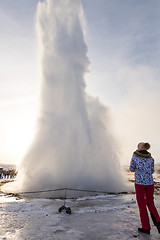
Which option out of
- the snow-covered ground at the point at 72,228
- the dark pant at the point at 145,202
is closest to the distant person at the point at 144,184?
the dark pant at the point at 145,202

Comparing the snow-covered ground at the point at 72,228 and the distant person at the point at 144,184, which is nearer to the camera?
the snow-covered ground at the point at 72,228

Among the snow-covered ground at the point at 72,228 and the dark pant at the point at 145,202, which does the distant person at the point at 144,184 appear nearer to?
the dark pant at the point at 145,202

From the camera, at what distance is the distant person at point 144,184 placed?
3.61 metres

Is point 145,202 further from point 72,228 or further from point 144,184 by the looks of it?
point 72,228

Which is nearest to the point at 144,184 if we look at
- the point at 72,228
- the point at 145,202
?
the point at 145,202

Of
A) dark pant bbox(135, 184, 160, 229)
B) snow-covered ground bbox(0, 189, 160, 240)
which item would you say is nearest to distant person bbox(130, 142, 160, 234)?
dark pant bbox(135, 184, 160, 229)

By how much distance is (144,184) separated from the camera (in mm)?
3693

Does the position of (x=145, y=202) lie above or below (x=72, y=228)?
above

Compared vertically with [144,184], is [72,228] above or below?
below

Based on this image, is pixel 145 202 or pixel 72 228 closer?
pixel 145 202

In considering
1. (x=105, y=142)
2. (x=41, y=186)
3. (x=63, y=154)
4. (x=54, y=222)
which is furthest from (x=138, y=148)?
(x=105, y=142)

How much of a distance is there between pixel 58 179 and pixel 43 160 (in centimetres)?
251

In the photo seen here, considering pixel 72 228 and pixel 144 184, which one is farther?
pixel 72 228

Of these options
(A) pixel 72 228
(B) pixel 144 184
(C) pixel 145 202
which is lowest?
(A) pixel 72 228
